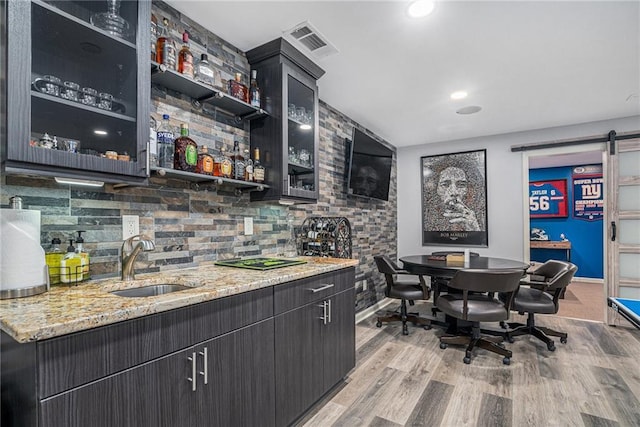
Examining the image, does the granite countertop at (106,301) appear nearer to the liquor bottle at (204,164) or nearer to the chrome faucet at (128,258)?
the chrome faucet at (128,258)

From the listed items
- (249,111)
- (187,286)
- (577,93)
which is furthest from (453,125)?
(187,286)

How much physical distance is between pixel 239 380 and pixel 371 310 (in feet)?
9.62

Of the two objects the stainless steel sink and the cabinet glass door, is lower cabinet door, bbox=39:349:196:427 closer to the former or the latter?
the stainless steel sink

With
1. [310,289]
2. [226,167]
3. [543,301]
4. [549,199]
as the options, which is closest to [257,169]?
[226,167]

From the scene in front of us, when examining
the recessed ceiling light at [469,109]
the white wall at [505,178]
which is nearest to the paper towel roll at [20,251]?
the recessed ceiling light at [469,109]

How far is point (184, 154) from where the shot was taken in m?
1.71

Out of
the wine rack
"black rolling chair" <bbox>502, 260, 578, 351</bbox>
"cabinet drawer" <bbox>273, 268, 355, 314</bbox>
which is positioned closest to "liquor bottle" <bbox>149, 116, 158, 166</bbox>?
"cabinet drawer" <bbox>273, 268, 355, 314</bbox>

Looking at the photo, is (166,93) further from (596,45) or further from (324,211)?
(596,45)

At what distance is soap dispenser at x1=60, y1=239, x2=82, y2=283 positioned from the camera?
1.33 m

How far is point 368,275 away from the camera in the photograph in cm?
405

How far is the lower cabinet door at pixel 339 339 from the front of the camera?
6.77 feet

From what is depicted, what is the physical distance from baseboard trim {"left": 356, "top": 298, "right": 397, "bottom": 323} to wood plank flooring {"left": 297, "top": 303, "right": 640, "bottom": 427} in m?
0.55

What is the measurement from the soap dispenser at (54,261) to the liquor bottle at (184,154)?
640 millimetres

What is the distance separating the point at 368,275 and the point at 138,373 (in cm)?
326
